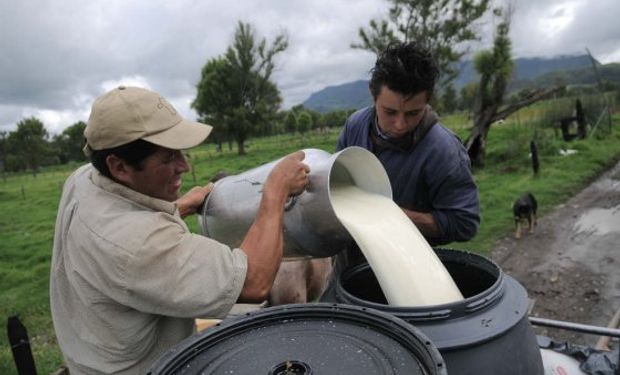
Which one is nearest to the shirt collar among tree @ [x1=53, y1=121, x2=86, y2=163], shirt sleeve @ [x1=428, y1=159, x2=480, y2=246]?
shirt sleeve @ [x1=428, y1=159, x2=480, y2=246]

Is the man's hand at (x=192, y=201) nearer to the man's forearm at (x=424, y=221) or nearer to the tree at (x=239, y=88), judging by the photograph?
the man's forearm at (x=424, y=221)

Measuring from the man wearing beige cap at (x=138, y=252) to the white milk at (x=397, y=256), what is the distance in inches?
16.3

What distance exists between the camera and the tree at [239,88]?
26656 millimetres

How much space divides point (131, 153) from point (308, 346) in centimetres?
84

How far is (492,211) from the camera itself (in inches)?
350

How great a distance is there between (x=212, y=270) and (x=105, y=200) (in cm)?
44

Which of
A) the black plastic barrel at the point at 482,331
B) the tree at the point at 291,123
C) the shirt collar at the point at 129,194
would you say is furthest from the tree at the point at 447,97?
the shirt collar at the point at 129,194

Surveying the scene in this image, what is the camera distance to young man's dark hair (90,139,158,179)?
157 centimetres

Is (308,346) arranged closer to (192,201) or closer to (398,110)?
(192,201)

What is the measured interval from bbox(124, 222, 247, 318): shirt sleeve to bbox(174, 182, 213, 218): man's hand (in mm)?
780

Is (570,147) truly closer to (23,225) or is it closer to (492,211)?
(492,211)

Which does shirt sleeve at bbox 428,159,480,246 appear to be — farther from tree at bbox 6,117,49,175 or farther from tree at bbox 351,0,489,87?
tree at bbox 6,117,49,175

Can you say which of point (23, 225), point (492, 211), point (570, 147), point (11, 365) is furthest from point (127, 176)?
point (570, 147)

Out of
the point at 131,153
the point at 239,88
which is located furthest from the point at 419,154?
the point at 239,88
